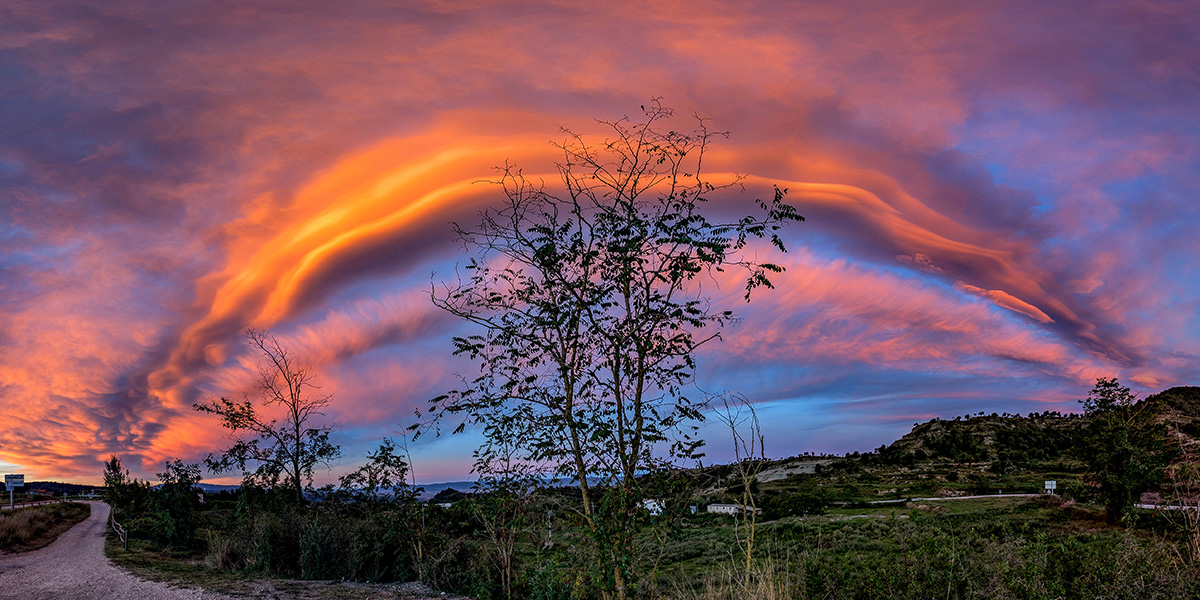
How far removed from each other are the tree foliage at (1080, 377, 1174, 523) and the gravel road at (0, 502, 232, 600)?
24189 millimetres

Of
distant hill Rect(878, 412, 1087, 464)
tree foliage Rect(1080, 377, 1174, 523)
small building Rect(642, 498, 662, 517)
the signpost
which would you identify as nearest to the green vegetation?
the signpost

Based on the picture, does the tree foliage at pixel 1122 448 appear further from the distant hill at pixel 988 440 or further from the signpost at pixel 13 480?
the signpost at pixel 13 480

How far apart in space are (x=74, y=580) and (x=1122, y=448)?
1142 inches

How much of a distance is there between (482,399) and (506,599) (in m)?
7.05

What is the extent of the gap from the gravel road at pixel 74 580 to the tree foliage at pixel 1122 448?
24.2 meters

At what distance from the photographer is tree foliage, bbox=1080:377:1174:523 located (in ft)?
67.8

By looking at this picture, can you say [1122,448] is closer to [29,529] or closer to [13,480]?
[29,529]

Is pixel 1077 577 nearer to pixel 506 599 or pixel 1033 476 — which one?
pixel 506 599

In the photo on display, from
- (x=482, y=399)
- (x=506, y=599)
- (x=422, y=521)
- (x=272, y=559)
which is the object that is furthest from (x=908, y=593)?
(x=272, y=559)

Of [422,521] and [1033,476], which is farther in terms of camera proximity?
[1033,476]

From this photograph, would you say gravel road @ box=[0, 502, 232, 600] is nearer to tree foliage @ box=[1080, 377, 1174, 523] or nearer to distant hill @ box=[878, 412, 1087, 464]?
tree foliage @ box=[1080, 377, 1174, 523]

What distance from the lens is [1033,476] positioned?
4850 centimetres

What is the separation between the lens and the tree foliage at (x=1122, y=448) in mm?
20672

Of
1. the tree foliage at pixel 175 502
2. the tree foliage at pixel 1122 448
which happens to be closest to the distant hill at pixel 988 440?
the tree foliage at pixel 1122 448
